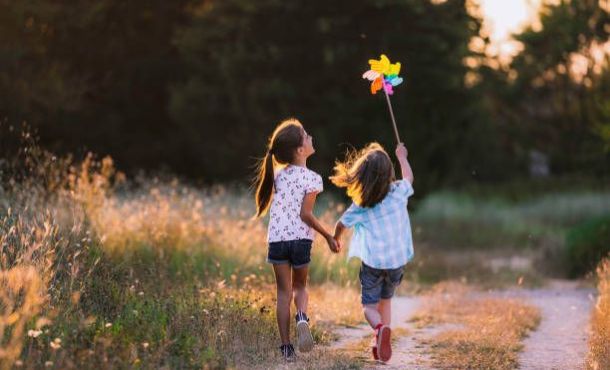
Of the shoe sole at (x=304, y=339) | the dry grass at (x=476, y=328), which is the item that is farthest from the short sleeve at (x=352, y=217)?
the dry grass at (x=476, y=328)

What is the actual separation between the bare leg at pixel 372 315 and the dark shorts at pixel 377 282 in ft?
0.12

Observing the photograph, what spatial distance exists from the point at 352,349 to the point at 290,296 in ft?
3.40

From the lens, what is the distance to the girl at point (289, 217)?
7.34 meters

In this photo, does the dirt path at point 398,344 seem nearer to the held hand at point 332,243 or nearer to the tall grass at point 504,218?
the held hand at point 332,243

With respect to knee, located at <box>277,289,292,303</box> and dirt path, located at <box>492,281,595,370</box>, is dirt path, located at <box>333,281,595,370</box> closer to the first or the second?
dirt path, located at <box>492,281,595,370</box>

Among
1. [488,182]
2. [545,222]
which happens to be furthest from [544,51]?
[545,222]

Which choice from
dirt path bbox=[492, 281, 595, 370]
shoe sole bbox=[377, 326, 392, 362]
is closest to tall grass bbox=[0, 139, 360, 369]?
shoe sole bbox=[377, 326, 392, 362]

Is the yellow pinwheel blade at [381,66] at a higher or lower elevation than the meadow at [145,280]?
higher

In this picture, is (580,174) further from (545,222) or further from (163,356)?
(163,356)

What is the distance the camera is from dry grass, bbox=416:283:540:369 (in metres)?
7.73

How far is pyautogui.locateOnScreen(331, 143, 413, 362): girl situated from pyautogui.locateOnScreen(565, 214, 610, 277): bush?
9.61 metres

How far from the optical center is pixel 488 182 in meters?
37.0

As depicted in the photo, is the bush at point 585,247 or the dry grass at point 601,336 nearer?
the dry grass at point 601,336

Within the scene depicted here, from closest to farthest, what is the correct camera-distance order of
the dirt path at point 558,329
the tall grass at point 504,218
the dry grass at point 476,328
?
the dry grass at point 476,328 → the dirt path at point 558,329 → the tall grass at point 504,218
